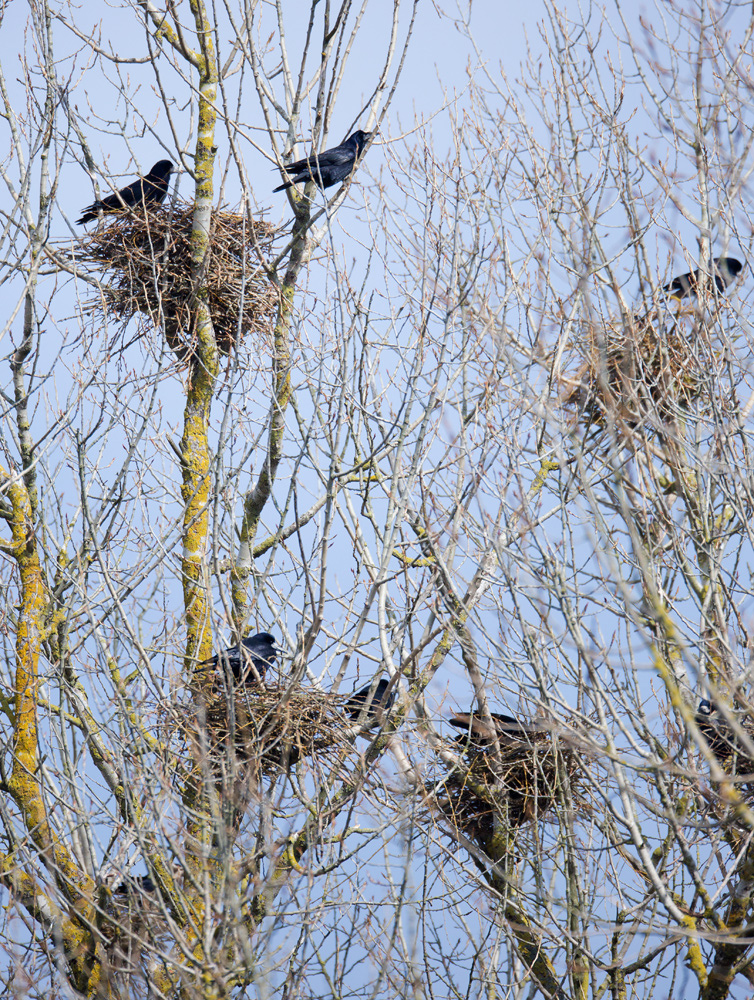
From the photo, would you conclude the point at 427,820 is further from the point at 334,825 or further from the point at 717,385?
the point at 717,385

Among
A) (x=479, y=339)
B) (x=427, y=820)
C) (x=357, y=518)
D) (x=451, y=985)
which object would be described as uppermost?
(x=479, y=339)

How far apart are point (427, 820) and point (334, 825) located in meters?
0.66

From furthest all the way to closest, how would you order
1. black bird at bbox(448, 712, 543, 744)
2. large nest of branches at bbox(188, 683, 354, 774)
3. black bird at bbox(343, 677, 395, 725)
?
1. black bird at bbox(448, 712, 543, 744)
2. large nest of branches at bbox(188, 683, 354, 774)
3. black bird at bbox(343, 677, 395, 725)

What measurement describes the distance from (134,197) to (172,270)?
580 millimetres

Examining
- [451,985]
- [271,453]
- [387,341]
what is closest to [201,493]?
[271,453]

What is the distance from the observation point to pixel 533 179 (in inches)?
262

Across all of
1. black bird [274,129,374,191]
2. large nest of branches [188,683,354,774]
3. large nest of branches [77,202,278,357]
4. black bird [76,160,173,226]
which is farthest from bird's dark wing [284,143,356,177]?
large nest of branches [188,683,354,774]

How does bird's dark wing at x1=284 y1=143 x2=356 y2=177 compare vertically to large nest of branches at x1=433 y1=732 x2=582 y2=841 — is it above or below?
above

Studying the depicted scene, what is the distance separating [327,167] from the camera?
17.3 feet

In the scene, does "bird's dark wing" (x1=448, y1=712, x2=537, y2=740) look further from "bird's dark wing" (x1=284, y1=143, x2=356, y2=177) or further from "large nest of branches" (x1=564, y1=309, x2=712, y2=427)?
"bird's dark wing" (x1=284, y1=143, x2=356, y2=177)

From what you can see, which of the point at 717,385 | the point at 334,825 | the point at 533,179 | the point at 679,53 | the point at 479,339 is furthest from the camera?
the point at 533,179

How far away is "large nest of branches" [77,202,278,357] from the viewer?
18.9 feet

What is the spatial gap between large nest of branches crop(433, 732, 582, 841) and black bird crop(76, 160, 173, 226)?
3.79 m

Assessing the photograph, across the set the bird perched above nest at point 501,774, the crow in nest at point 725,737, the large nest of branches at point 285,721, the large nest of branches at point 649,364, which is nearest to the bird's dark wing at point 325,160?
the large nest of branches at point 649,364
